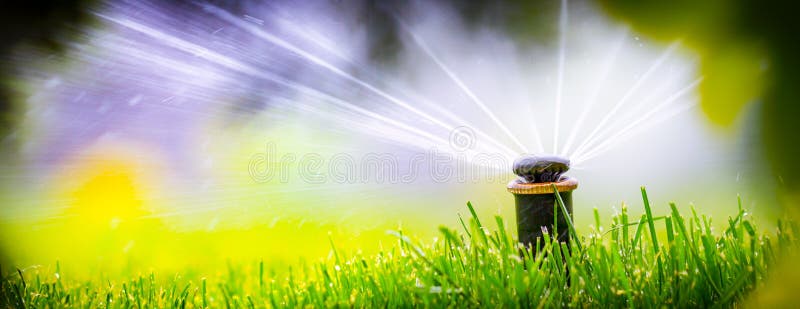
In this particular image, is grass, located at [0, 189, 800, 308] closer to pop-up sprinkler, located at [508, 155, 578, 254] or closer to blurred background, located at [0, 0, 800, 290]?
pop-up sprinkler, located at [508, 155, 578, 254]

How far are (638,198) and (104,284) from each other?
3427 millimetres

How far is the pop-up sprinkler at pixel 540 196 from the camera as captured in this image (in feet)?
4.59

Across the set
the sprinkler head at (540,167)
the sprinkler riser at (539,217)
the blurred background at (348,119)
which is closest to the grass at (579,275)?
the sprinkler riser at (539,217)

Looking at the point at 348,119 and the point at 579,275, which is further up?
the point at 348,119

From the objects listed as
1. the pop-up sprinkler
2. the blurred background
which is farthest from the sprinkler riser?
the blurred background

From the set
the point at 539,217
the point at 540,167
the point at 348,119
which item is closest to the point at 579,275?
the point at 539,217

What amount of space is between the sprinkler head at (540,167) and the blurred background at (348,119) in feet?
4.71

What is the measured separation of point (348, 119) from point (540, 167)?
2.38 meters

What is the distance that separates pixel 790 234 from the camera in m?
1.49

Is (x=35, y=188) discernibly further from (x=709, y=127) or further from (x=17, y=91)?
(x=709, y=127)

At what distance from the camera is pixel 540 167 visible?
139 cm

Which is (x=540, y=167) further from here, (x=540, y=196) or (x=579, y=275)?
(x=579, y=275)

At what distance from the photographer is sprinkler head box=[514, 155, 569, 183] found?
1387mm

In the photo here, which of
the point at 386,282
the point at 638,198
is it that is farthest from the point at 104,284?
the point at 638,198
